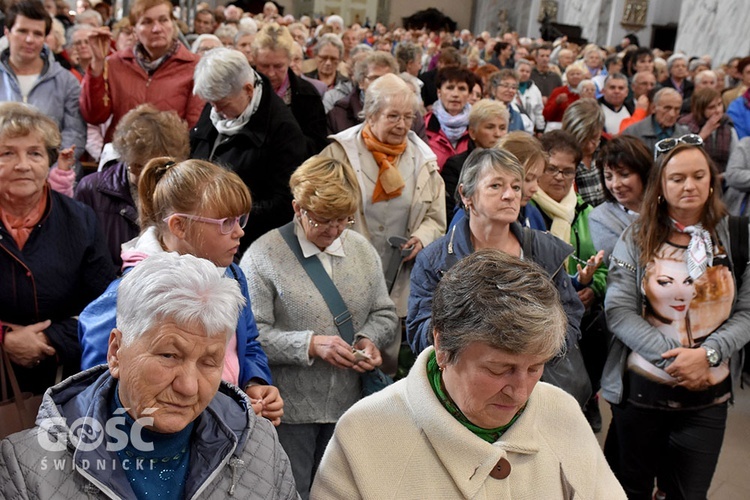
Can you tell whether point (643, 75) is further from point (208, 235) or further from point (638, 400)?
point (208, 235)

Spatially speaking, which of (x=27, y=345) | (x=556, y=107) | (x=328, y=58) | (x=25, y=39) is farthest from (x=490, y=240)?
(x=556, y=107)

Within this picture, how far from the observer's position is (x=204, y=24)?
36.0ft

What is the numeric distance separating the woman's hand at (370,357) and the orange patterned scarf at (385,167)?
120 centimetres

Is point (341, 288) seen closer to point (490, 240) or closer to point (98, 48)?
point (490, 240)

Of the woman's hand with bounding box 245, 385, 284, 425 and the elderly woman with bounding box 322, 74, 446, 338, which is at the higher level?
the elderly woman with bounding box 322, 74, 446, 338

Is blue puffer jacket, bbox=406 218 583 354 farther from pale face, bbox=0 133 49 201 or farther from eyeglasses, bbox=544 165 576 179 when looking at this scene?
pale face, bbox=0 133 49 201

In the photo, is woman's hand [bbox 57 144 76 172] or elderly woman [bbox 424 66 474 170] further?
elderly woman [bbox 424 66 474 170]

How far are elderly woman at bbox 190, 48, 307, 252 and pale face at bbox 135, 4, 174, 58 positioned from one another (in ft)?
2.31

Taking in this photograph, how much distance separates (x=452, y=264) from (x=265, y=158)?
1.41m

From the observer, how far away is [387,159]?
4297mm

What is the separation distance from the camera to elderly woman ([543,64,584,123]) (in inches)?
356

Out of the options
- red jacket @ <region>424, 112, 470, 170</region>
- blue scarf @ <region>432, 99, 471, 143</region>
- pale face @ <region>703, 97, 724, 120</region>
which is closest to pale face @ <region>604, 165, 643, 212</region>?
red jacket @ <region>424, 112, 470, 170</region>

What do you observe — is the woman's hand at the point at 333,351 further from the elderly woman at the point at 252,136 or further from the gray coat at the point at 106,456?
the elderly woman at the point at 252,136

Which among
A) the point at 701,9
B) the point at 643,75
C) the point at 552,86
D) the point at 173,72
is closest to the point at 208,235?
the point at 173,72
